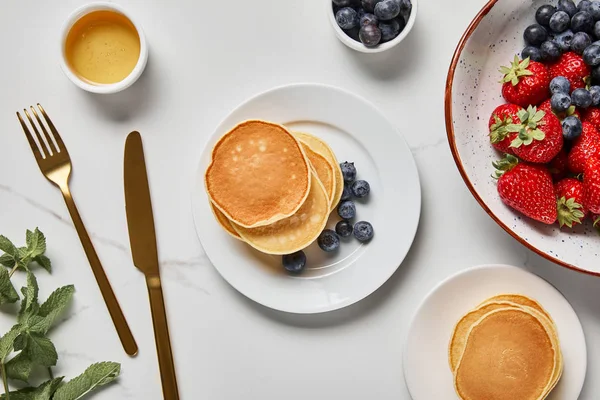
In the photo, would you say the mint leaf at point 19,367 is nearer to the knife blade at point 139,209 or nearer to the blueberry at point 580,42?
the knife blade at point 139,209

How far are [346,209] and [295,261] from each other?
0.19 metres

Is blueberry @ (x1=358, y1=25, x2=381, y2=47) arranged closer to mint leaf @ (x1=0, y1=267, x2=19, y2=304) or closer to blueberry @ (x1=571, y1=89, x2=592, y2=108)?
blueberry @ (x1=571, y1=89, x2=592, y2=108)

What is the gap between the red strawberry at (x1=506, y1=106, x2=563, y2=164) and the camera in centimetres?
154

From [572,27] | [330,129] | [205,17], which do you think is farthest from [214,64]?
[572,27]

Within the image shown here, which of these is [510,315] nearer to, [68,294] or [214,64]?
[214,64]

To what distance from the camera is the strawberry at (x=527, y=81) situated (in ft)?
5.28

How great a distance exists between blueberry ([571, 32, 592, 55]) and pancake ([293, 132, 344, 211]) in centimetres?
65

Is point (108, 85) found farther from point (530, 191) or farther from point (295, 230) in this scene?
point (530, 191)

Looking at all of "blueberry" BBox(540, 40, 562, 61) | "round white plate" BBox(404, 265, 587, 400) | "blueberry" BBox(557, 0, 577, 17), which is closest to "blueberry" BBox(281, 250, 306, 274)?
"round white plate" BBox(404, 265, 587, 400)

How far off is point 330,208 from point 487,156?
0.42m

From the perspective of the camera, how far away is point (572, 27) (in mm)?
1632

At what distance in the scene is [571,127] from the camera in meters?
1.56

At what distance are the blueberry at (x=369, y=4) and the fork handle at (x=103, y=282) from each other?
Result: 0.94 m

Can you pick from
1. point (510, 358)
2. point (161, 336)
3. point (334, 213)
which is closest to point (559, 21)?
point (334, 213)
